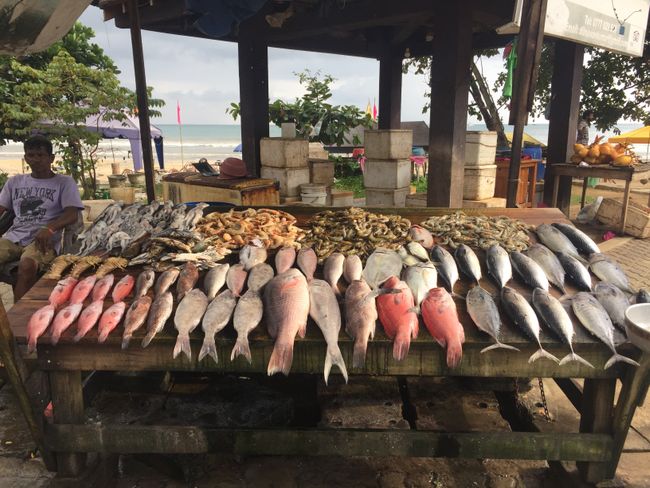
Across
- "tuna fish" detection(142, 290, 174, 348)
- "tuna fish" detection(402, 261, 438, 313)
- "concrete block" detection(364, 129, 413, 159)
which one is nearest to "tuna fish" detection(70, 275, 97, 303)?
"tuna fish" detection(142, 290, 174, 348)

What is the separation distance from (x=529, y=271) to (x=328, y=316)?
5.03ft

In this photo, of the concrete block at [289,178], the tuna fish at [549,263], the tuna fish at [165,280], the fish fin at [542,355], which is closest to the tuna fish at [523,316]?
the fish fin at [542,355]

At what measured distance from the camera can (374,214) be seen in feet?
14.7

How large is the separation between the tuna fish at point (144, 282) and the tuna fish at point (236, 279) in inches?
21.0

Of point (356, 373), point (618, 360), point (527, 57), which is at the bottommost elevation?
point (356, 373)

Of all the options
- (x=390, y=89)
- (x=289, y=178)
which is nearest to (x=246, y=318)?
(x=289, y=178)

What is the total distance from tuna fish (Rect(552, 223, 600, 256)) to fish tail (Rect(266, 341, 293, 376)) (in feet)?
8.71

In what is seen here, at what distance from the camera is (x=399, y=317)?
8.73 feet

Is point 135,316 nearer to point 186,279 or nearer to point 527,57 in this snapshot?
point 186,279

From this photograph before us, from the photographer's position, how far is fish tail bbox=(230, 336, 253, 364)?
2502 millimetres

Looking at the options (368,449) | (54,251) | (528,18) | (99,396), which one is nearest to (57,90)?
(54,251)

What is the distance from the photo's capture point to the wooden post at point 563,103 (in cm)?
984

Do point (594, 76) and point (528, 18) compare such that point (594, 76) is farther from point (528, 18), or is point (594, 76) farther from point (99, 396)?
point (99, 396)

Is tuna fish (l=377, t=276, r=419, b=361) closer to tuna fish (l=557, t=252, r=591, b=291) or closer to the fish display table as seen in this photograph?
the fish display table
